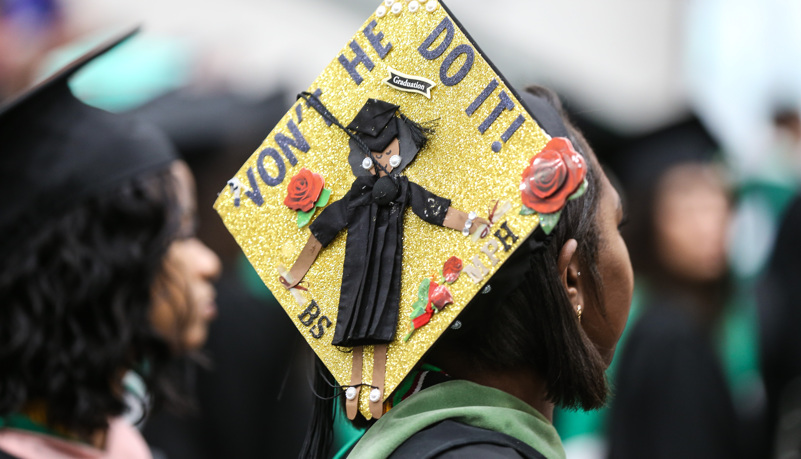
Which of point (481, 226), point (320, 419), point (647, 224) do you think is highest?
point (481, 226)

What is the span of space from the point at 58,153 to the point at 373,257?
719 mm

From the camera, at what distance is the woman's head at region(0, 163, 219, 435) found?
1806 mm

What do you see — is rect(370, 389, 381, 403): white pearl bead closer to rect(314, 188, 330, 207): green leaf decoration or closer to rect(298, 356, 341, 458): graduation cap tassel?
rect(298, 356, 341, 458): graduation cap tassel

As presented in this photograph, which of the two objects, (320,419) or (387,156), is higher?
(387,156)

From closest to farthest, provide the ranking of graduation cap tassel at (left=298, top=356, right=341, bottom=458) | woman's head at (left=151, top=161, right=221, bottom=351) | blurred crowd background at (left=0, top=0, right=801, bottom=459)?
graduation cap tassel at (left=298, top=356, right=341, bottom=458) → woman's head at (left=151, top=161, right=221, bottom=351) → blurred crowd background at (left=0, top=0, right=801, bottom=459)

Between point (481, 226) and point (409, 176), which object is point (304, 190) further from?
point (481, 226)

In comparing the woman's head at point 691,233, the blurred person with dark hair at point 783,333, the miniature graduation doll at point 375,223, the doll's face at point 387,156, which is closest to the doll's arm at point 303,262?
the miniature graduation doll at point 375,223

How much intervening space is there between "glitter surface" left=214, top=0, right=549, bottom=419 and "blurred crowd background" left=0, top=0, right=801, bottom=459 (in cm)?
142

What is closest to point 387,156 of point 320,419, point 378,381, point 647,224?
point 378,381

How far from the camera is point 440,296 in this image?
1629 mm

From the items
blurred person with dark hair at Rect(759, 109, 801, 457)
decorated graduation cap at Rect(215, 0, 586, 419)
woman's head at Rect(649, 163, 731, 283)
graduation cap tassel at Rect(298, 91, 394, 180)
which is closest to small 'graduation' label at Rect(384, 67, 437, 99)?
decorated graduation cap at Rect(215, 0, 586, 419)

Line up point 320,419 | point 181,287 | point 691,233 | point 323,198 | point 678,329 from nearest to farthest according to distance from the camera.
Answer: point 323,198, point 320,419, point 181,287, point 678,329, point 691,233

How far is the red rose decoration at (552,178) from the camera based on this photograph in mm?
1547

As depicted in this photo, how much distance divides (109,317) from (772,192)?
4498mm
